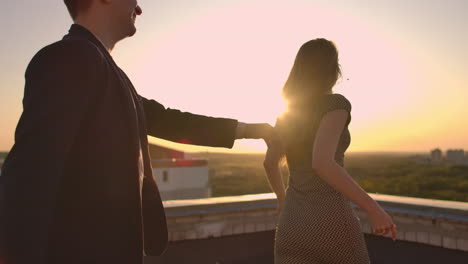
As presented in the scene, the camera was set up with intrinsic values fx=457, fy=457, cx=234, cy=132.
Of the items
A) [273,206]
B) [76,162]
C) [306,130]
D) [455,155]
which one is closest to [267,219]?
[273,206]

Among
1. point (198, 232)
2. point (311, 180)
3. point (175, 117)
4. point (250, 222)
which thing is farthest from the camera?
point (250, 222)

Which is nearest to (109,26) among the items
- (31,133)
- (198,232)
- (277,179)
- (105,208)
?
(31,133)

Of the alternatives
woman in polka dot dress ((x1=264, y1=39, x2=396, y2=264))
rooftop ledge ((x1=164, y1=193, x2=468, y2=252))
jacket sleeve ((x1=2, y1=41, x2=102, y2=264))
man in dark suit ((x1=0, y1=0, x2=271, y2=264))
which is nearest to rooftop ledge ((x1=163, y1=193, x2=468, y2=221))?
rooftop ledge ((x1=164, y1=193, x2=468, y2=252))

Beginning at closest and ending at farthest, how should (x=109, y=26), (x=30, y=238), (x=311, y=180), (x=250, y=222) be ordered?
(x=30, y=238)
(x=109, y=26)
(x=311, y=180)
(x=250, y=222)

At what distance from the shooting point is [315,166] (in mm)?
2432

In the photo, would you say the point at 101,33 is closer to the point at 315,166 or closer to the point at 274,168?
the point at 315,166

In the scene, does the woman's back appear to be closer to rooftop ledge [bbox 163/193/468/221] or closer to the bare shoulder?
the bare shoulder

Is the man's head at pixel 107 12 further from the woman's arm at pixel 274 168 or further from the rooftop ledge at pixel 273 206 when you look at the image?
the rooftop ledge at pixel 273 206

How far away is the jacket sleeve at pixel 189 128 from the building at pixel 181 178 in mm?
39998

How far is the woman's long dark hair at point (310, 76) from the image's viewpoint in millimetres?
2615

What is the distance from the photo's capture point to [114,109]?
147cm

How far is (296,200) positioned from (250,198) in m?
3.53

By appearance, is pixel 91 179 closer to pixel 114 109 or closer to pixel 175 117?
pixel 114 109

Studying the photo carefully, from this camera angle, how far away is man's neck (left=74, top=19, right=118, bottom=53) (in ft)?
5.41
